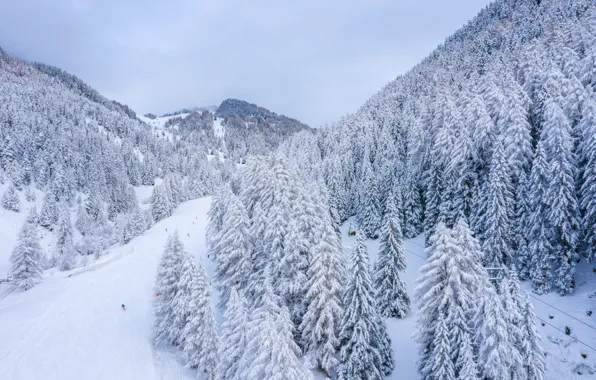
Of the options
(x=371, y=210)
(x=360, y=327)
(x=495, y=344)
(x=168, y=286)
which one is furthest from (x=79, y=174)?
(x=495, y=344)

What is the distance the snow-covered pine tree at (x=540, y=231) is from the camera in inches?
1047

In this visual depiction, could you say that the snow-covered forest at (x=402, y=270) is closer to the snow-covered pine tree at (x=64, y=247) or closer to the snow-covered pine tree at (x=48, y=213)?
the snow-covered pine tree at (x=64, y=247)

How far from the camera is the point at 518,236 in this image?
29734 mm

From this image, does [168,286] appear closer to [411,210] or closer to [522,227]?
[522,227]

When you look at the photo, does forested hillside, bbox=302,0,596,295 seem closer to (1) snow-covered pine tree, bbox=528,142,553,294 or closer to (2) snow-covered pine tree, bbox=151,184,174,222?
(1) snow-covered pine tree, bbox=528,142,553,294

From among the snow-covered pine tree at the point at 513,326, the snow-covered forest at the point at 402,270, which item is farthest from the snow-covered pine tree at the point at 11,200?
the snow-covered pine tree at the point at 513,326

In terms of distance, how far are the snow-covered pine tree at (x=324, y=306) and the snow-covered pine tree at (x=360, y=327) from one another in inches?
35.0

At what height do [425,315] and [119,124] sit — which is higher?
[119,124]

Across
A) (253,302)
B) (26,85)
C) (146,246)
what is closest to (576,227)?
(253,302)

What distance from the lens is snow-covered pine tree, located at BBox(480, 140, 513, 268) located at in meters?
29.2

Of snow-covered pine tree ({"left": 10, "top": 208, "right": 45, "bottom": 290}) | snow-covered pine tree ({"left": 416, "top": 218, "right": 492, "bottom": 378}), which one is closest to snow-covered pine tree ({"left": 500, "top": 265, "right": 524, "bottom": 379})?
snow-covered pine tree ({"left": 416, "top": 218, "right": 492, "bottom": 378})

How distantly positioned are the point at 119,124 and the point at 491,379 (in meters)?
219

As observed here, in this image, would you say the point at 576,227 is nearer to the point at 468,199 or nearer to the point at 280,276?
the point at 468,199

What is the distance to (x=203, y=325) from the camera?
24672mm
